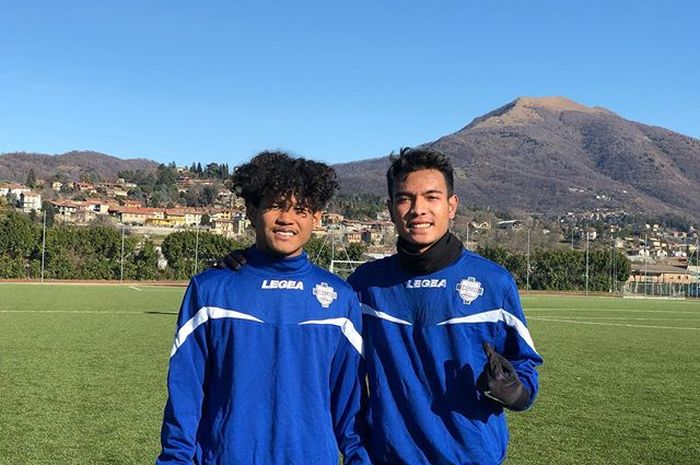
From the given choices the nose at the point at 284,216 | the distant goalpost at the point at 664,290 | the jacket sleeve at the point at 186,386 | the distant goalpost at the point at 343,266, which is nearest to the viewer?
the jacket sleeve at the point at 186,386

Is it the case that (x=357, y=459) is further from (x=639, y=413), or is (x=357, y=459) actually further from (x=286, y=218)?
(x=639, y=413)

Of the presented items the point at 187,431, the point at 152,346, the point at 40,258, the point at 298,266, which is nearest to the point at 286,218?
the point at 298,266

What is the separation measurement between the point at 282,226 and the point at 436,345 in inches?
28.9

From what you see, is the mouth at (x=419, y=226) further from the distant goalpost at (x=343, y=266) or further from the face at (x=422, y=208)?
the distant goalpost at (x=343, y=266)

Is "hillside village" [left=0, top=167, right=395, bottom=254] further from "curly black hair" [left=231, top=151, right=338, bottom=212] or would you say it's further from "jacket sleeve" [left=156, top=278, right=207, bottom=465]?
"jacket sleeve" [left=156, top=278, right=207, bottom=465]

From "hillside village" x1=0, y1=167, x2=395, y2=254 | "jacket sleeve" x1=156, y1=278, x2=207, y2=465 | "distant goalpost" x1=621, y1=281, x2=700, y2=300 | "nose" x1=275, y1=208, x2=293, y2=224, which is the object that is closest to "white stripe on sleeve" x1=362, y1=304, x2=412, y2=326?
"nose" x1=275, y1=208, x2=293, y2=224

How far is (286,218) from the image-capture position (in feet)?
9.95

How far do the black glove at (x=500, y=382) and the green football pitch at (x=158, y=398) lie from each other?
3.89m

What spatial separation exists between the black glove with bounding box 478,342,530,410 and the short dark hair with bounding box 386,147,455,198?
73 cm

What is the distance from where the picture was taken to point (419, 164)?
10.5 feet

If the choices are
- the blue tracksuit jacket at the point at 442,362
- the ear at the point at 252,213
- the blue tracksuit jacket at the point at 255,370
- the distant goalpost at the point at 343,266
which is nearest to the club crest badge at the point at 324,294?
the blue tracksuit jacket at the point at 255,370

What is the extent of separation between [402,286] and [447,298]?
7.5 inches

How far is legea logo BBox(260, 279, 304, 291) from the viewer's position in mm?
2922

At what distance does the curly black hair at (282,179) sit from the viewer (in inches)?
120
